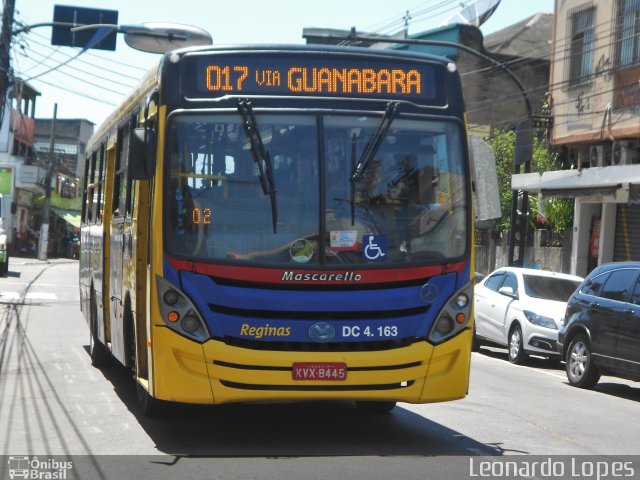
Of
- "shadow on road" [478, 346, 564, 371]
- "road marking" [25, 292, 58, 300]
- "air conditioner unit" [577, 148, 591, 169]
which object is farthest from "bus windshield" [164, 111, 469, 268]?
"air conditioner unit" [577, 148, 591, 169]

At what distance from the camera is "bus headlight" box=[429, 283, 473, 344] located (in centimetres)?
885

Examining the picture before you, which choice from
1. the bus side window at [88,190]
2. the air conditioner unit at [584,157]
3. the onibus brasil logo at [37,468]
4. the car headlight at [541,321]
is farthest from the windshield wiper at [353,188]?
the air conditioner unit at [584,157]

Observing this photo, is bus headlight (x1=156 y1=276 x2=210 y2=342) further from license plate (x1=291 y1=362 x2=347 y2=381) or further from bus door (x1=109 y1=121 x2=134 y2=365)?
bus door (x1=109 y1=121 x2=134 y2=365)

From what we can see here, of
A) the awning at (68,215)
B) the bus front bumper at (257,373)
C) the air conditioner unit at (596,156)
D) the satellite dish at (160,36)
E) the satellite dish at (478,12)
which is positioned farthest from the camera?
the awning at (68,215)

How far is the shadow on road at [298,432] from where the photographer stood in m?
8.74

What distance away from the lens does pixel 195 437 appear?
30.3ft

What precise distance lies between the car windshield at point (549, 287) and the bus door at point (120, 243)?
31.4ft

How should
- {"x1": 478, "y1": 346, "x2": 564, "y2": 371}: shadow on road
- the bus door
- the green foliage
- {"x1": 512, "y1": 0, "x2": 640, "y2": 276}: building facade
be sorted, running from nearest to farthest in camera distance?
the bus door < {"x1": 478, "y1": 346, "x2": 564, "y2": 371}: shadow on road < {"x1": 512, "y1": 0, "x2": 640, "y2": 276}: building facade < the green foliage

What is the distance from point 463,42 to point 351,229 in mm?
41922

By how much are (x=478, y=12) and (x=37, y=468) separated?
→ 45739 millimetres

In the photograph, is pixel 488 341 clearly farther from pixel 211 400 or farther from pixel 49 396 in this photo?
pixel 211 400

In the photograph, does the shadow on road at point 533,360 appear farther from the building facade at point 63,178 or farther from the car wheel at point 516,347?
the building facade at point 63,178

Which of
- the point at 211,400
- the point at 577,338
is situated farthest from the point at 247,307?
the point at 577,338

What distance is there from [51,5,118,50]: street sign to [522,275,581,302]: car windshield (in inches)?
416
